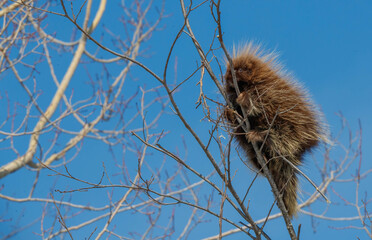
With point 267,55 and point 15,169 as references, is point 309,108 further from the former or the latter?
point 15,169

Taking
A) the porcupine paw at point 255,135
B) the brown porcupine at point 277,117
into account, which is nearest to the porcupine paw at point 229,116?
the brown porcupine at point 277,117

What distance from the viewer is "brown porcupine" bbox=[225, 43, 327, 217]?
2.36m

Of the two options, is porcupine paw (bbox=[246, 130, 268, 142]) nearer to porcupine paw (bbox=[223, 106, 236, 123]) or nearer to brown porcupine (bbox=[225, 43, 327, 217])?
brown porcupine (bbox=[225, 43, 327, 217])

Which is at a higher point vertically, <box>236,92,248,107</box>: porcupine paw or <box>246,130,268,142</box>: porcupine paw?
<box>236,92,248,107</box>: porcupine paw

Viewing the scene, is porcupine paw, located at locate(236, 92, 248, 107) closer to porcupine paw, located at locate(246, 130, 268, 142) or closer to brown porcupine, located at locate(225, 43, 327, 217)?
brown porcupine, located at locate(225, 43, 327, 217)

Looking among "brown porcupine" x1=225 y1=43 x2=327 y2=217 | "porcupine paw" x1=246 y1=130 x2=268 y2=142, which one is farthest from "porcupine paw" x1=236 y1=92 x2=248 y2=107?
"porcupine paw" x1=246 y1=130 x2=268 y2=142

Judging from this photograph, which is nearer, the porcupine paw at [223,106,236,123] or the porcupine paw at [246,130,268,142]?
the porcupine paw at [246,130,268,142]

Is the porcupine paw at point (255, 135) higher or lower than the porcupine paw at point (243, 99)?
lower

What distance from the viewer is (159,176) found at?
3.93 m

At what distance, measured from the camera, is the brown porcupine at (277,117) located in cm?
236

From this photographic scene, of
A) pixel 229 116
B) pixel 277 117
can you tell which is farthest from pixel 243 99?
pixel 277 117

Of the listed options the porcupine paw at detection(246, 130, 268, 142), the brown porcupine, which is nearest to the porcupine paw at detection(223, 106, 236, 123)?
the brown porcupine

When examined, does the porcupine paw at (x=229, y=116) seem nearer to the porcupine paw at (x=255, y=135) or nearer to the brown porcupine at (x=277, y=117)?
the brown porcupine at (x=277, y=117)

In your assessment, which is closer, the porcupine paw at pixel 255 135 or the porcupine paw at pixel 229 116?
the porcupine paw at pixel 255 135
